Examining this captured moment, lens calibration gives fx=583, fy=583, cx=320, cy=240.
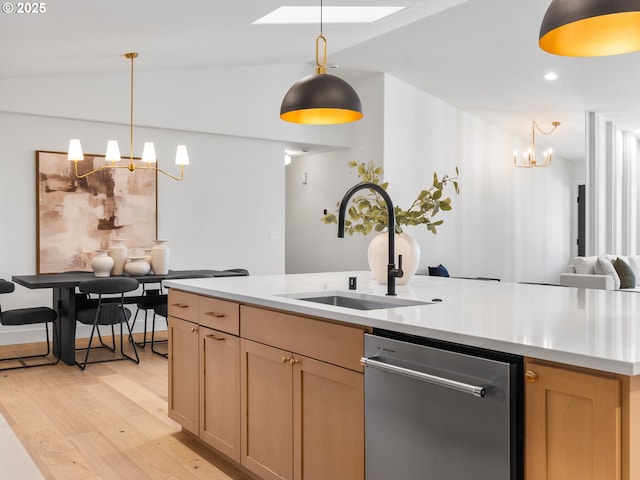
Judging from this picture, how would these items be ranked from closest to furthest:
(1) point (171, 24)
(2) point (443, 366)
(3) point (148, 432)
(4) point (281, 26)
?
(2) point (443, 366), (3) point (148, 432), (1) point (171, 24), (4) point (281, 26)

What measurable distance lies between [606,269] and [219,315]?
5734 mm

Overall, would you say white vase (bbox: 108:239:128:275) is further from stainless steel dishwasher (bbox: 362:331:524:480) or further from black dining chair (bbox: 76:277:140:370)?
stainless steel dishwasher (bbox: 362:331:524:480)

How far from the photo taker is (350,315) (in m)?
1.90

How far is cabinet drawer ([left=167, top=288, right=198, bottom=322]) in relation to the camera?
2912 millimetres

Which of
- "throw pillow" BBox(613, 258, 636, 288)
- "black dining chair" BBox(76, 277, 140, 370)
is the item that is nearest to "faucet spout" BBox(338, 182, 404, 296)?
"black dining chair" BBox(76, 277, 140, 370)

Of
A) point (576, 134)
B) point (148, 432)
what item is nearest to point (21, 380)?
point (148, 432)

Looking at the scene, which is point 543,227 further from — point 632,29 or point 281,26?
point 632,29

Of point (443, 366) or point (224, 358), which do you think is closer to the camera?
point (443, 366)

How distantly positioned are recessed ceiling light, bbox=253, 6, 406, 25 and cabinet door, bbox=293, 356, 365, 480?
3.63m

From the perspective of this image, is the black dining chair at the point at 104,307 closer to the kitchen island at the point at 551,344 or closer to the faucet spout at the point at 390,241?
the kitchen island at the point at 551,344

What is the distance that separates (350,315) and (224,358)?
95 cm

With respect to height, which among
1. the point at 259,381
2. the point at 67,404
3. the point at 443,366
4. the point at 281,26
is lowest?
the point at 67,404

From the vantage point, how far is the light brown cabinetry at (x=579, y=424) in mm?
1220

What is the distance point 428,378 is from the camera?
1.58 meters
